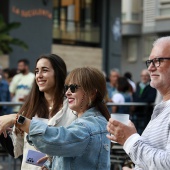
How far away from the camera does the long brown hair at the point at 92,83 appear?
4.05 metres

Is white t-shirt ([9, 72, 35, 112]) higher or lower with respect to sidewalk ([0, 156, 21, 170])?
higher

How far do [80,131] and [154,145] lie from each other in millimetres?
652

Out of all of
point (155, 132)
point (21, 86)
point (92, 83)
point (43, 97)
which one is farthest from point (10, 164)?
point (155, 132)

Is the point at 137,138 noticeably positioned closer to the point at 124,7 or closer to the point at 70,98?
the point at 70,98

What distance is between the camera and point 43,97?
5219mm

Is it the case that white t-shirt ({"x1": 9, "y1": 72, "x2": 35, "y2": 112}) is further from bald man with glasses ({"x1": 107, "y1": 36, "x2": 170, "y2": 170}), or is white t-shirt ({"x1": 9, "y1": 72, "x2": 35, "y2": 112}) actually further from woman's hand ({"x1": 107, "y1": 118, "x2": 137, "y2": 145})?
woman's hand ({"x1": 107, "y1": 118, "x2": 137, "y2": 145})

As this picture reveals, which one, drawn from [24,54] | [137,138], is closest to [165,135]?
[137,138]

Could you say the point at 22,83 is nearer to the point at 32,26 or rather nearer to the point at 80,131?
the point at 80,131

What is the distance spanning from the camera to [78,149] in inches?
146

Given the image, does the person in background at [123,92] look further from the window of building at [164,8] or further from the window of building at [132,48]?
the window of building at [132,48]

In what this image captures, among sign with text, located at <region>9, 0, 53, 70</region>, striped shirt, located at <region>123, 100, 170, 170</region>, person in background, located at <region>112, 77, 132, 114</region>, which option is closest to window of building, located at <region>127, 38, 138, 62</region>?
sign with text, located at <region>9, 0, 53, 70</region>

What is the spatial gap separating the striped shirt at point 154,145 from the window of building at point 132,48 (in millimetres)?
43553

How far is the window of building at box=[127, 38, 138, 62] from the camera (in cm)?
4684

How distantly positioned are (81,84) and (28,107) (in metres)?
1.20
